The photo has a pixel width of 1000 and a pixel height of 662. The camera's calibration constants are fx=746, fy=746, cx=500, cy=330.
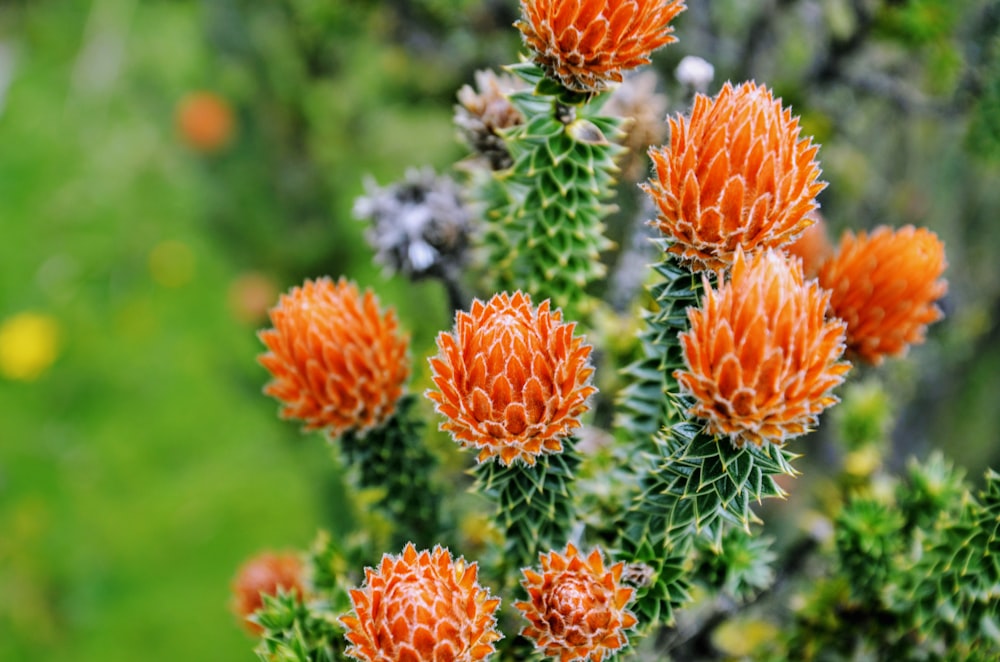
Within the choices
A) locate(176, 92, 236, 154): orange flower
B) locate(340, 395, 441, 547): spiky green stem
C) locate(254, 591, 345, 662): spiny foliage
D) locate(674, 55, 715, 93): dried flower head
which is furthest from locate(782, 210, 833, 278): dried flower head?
locate(176, 92, 236, 154): orange flower

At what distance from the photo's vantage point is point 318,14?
198cm

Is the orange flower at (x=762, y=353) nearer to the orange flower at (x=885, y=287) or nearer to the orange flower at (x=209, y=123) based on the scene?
the orange flower at (x=885, y=287)

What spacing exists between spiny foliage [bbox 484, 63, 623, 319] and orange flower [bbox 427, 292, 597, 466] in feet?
0.96

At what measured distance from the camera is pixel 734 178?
0.72 meters

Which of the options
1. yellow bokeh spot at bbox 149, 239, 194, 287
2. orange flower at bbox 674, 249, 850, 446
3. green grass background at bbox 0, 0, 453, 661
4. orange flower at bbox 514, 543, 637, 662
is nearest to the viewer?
orange flower at bbox 674, 249, 850, 446

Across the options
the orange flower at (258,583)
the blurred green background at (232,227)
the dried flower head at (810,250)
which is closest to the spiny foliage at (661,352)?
the dried flower head at (810,250)

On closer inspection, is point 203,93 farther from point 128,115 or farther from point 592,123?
point 592,123

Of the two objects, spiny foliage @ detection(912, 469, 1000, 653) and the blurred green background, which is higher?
the blurred green background

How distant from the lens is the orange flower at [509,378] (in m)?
0.71

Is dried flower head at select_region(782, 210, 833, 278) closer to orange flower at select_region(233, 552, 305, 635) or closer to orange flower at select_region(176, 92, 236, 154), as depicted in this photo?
orange flower at select_region(233, 552, 305, 635)

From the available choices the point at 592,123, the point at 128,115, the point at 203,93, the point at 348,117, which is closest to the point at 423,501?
the point at 592,123

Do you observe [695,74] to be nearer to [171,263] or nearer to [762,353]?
[762,353]

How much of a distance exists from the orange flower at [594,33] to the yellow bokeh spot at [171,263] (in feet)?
8.64

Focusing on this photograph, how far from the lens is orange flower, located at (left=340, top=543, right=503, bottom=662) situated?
673mm
